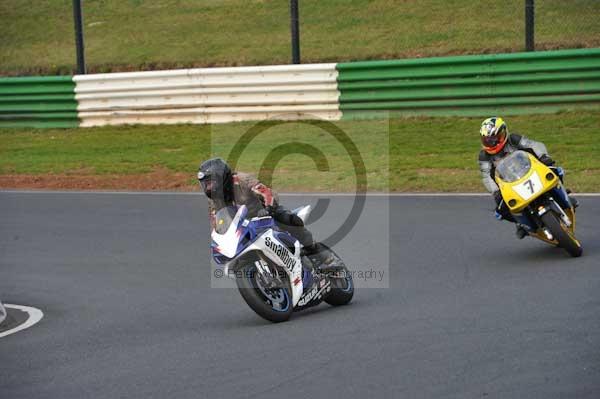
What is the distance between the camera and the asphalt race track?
21.4ft

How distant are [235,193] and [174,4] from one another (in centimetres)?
1788

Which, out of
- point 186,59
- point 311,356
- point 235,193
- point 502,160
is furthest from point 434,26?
point 311,356

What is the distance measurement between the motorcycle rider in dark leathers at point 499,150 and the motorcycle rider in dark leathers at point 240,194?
9.03 ft

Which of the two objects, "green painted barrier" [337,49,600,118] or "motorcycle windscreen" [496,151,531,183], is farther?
"green painted barrier" [337,49,600,118]

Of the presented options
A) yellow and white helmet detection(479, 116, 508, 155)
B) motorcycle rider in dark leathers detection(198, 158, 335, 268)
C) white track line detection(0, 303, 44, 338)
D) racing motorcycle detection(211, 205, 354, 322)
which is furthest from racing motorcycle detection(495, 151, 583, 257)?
white track line detection(0, 303, 44, 338)

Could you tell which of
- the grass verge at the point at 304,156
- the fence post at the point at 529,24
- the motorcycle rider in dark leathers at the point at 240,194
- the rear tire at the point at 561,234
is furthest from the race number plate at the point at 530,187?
the fence post at the point at 529,24

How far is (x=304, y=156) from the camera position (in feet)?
62.3

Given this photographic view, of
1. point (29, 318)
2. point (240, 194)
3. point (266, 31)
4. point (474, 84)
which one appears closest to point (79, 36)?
point (266, 31)

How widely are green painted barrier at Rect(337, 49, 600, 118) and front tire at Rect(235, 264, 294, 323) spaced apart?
11.0 m

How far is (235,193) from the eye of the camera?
8.55 m

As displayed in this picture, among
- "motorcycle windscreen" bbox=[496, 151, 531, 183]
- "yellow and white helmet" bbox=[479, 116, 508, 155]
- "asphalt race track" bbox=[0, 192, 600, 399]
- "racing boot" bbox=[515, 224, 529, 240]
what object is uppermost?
"yellow and white helmet" bbox=[479, 116, 508, 155]

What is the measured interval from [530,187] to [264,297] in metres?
3.40

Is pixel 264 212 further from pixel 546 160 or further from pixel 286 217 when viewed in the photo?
pixel 546 160

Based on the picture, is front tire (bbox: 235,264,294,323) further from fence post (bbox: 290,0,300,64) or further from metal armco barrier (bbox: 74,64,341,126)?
fence post (bbox: 290,0,300,64)
